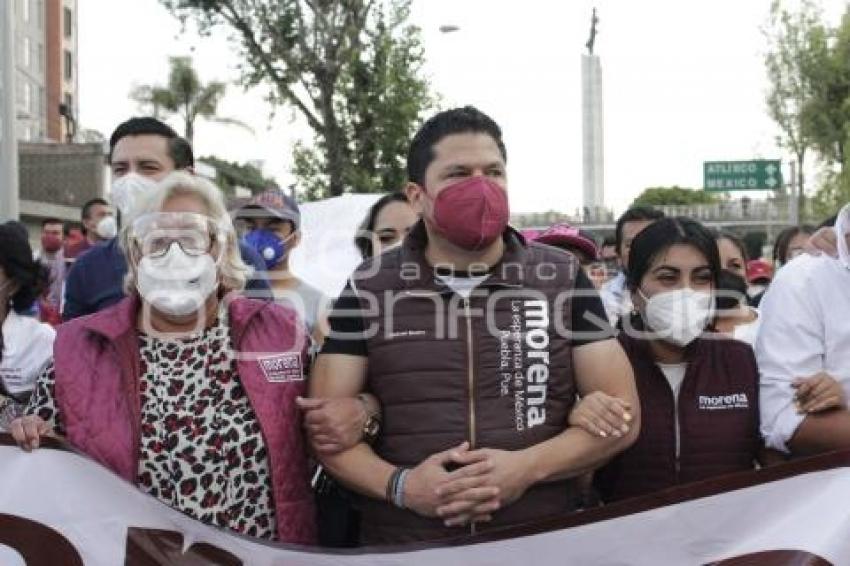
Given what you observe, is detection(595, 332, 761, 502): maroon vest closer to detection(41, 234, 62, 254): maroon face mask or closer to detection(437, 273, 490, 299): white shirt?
detection(437, 273, 490, 299): white shirt

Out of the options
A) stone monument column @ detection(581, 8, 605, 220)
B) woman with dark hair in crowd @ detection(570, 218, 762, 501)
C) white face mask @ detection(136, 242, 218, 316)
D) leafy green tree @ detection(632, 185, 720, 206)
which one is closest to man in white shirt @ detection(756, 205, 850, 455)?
Result: woman with dark hair in crowd @ detection(570, 218, 762, 501)

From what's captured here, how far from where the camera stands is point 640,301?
3533 millimetres

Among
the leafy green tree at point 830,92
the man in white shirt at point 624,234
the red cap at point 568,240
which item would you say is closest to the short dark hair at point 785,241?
the man in white shirt at point 624,234

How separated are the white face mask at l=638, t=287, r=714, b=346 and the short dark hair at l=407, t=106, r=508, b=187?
29.0 inches

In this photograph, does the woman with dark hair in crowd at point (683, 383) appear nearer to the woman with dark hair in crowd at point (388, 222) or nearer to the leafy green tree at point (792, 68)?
the woman with dark hair in crowd at point (388, 222)

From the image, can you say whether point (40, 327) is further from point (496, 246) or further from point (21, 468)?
point (496, 246)

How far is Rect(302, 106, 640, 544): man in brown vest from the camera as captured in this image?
112 inches

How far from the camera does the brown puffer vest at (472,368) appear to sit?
288cm

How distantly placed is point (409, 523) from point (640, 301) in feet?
3.59

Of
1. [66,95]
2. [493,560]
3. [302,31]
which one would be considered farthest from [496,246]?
[66,95]

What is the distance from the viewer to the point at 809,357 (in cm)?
312

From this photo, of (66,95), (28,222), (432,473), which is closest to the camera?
(432,473)

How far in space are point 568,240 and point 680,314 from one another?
7.58 ft

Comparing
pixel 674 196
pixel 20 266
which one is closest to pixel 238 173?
pixel 674 196
